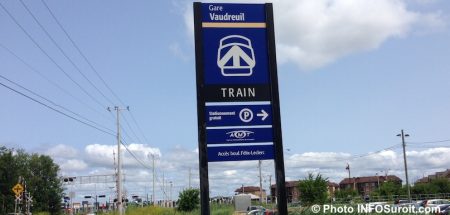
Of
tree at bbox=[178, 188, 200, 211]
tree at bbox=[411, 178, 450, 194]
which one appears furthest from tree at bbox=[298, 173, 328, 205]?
tree at bbox=[411, 178, 450, 194]

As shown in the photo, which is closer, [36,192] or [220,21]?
Result: [220,21]

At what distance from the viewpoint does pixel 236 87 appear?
7.23 m

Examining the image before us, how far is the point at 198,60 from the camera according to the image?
7230 mm

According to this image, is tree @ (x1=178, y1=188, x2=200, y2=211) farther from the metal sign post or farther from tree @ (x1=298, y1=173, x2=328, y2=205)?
the metal sign post

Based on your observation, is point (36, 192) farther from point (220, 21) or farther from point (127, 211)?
point (220, 21)

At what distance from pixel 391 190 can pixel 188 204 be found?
130 ft

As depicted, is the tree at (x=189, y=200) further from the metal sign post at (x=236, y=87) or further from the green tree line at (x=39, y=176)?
the metal sign post at (x=236, y=87)

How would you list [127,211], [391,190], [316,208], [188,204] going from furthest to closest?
[391,190] → [127,211] → [188,204] → [316,208]

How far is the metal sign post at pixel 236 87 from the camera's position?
7.18 metres

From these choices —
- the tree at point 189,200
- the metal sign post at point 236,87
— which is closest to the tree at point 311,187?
the tree at point 189,200

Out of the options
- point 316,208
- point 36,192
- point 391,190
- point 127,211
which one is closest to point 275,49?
point 316,208

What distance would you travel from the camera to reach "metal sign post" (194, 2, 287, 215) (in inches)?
283

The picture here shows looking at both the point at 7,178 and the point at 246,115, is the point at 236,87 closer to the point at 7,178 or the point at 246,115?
the point at 246,115

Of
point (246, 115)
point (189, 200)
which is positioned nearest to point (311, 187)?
point (189, 200)
